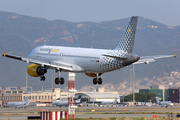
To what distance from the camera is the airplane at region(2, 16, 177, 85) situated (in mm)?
70812

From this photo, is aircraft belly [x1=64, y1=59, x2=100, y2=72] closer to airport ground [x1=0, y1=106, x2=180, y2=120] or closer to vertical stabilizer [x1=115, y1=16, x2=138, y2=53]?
vertical stabilizer [x1=115, y1=16, x2=138, y2=53]

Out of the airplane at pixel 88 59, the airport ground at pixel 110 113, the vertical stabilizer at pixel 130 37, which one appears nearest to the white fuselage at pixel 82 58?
the airplane at pixel 88 59

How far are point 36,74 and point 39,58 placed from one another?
17.4 ft

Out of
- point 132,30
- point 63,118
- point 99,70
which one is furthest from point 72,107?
point 132,30

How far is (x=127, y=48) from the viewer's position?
71125 millimetres

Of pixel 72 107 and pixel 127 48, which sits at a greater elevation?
pixel 127 48

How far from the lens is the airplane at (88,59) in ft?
232

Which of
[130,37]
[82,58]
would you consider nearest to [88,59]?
[82,58]

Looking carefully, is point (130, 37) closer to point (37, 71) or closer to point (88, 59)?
point (88, 59)

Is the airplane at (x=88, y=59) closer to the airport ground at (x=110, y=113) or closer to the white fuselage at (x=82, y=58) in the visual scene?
the white fuselage at (x=82, y=58)

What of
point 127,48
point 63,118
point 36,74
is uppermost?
point 127,48

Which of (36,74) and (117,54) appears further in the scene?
(36,74)

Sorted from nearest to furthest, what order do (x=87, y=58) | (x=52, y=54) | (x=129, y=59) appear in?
(x=129, y=59), (x=87, y=58), (x=52, y=54)

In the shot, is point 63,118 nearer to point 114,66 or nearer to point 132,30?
point 114,66
